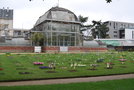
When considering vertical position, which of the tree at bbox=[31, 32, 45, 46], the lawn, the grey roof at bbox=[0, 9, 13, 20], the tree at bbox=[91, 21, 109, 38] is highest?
the grey roof at bbox=[0, 9, 13, 20]

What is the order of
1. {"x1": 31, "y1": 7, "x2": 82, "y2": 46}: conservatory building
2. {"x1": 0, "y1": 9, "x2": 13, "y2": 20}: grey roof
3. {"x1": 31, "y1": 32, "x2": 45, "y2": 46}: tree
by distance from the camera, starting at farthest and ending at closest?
{"x1": 0, "y1": 9, "x2": 13, "y2": 20}: grey roof → {"x1": 31, "y1": 7, "x2": 82, "y2": 46}: conservatory building → {"x1": 31, "y1": 32, "x2": 45, "y2": 46}: tree

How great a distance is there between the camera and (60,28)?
51969 millimetres

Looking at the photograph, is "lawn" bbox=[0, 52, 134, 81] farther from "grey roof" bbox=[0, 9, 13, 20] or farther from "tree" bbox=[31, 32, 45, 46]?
"grey roof" bbox=[0, 9, 13, 20]

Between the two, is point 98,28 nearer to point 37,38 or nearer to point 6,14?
point 6,14

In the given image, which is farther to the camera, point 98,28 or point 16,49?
point 98,28

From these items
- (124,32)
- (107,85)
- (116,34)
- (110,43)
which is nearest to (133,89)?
(107,85)

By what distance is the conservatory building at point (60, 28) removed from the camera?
50812mm

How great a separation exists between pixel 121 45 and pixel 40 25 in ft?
137

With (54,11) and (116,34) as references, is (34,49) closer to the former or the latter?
(54,11)

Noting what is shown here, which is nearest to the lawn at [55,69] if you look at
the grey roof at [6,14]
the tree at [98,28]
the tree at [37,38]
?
the tree at [37,38]

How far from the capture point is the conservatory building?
50812mm

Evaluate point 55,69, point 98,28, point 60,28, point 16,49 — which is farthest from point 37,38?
point 98,28

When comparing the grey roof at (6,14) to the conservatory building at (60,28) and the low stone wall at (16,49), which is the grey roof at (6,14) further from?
the low stone wall at (16,49)

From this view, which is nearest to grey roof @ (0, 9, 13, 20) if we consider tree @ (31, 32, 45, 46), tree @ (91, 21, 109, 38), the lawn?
tree @ (91, 21, 109, 38)
